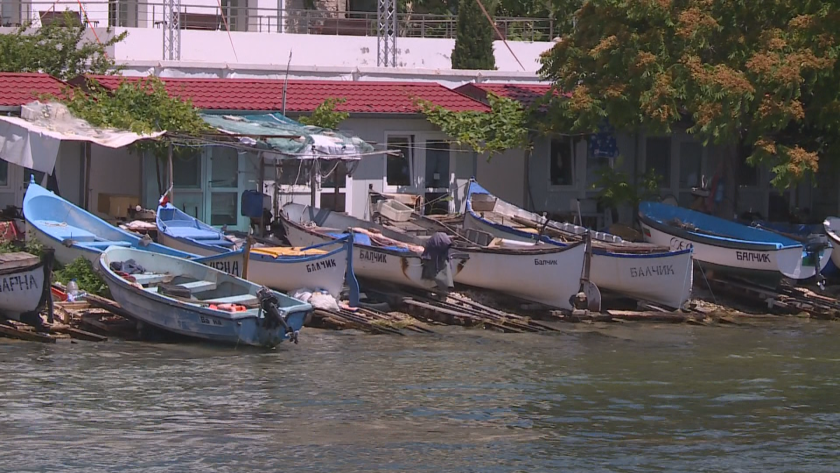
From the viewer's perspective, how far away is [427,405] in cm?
1625

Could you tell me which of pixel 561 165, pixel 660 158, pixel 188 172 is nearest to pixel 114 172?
pixel 188 172

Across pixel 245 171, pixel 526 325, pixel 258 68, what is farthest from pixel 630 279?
pixel 258 68

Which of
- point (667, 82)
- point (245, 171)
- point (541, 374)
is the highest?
point (667, 82)

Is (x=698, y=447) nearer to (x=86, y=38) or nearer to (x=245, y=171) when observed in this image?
(x=245, y=171)

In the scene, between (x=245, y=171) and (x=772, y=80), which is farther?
(x=245, y=171)

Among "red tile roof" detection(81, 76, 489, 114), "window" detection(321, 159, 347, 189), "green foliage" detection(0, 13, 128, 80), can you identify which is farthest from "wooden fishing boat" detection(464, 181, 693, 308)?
"green foliage" detection(0, 13, 128, 80)

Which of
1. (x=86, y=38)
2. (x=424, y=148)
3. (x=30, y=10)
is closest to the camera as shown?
(x=424, y=148)

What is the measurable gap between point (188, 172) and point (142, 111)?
1.82 m

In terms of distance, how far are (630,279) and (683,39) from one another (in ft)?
18.2

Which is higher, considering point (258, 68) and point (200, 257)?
point (258, 68)

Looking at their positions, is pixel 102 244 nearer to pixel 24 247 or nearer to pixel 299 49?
pixel 24 247

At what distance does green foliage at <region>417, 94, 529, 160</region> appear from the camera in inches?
1110

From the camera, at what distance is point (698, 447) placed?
14523 mm

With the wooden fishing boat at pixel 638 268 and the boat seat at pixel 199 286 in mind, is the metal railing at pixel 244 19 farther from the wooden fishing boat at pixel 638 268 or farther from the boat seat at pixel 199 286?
the boat seat at pixel 199 286
